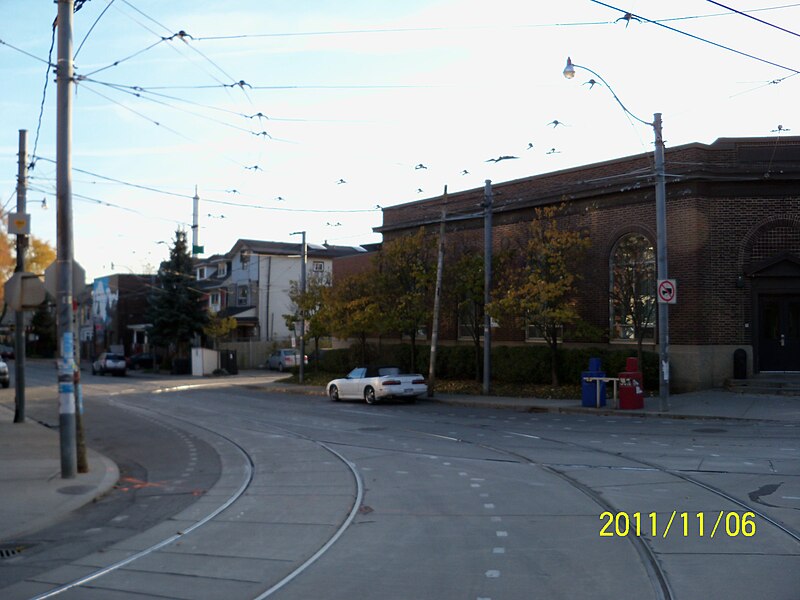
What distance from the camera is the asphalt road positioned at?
24.1 feet

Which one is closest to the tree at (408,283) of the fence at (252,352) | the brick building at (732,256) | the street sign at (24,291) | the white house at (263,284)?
the brick building at (732,256)

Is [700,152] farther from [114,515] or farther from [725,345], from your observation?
[114,515]

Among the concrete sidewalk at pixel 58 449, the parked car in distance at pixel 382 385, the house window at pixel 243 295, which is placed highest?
the house window at pixel 243 295

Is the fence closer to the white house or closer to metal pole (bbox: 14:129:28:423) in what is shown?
the white house

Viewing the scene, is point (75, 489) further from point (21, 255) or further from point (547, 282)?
point (547, 282)

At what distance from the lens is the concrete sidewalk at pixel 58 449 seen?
1112 centimetres

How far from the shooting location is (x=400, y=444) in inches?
695

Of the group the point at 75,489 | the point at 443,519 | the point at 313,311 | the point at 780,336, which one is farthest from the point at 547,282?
the point at 443,519

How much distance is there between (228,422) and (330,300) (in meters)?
14.3

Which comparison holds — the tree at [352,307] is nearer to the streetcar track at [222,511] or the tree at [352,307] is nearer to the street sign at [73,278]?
the streetcar track at [222,511]

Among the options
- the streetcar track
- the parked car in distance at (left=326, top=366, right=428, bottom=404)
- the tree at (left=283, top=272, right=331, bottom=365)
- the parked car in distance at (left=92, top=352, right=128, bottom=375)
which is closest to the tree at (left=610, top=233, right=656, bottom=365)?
the parked car in distance at (left=326, top=366, right=428, bottom=404)

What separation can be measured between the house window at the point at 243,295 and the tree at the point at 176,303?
4.75 metres

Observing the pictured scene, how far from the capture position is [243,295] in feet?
212

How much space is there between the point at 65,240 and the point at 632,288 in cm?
1856
